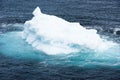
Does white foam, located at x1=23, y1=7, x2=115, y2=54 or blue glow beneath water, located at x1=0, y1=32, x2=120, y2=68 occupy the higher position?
white foam, located at x1=23, y1=7, x2=115, y2=54

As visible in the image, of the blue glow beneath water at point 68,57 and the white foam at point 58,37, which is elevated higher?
the white foam at point 58,37

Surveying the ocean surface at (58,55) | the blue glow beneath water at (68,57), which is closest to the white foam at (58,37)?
the ocean surface at (58,55)

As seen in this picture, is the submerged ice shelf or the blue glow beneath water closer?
the blue glow beneath water

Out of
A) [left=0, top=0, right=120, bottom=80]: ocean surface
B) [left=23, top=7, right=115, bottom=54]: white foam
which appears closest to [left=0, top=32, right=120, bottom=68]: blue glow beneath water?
[left=0, top=0, right=120, bottom=80]: ocean surface

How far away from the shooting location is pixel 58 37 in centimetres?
4628

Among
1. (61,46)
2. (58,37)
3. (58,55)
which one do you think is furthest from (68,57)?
(58,37)

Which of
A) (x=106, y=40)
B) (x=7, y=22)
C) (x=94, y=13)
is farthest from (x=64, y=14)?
(x=106, y=40)

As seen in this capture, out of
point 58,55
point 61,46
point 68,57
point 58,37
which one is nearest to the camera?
point 68,57

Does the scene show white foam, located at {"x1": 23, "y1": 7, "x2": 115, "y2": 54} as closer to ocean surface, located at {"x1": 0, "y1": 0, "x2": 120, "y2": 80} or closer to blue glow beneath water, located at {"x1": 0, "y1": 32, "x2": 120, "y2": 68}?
ocean surface, located at {"x1": 0, "y1": 0, "x2": 120, "y2": 80}

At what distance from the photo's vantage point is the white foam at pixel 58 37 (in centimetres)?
4553

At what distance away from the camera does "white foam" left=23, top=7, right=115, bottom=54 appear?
4553cm

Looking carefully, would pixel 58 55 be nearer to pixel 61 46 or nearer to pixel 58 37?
pixel 61 46

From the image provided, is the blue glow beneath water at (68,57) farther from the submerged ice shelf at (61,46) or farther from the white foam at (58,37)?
the white foam at (58,37)

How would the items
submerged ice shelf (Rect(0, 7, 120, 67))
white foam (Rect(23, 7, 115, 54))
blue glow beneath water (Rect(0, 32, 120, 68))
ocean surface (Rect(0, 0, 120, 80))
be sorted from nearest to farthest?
ocean surface (Rect(0, 0, 120, 80)), blue glow beneath water (Rect(0, 32, 120, 68)), submerged ice shelf (Rect(0, 7, 120, 67)), white foam (Rect(23, 7, 115, 54))
